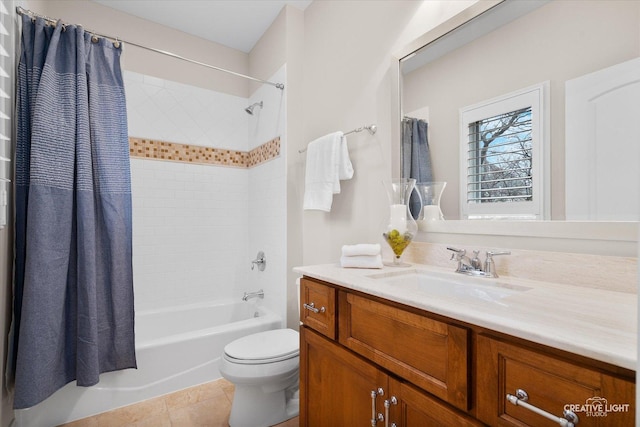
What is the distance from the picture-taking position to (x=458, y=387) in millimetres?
687

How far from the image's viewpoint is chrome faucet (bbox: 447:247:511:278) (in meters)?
1.07

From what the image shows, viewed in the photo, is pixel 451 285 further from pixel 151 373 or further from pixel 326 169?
pixel 151 373

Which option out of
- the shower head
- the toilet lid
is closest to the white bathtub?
the toilet lid

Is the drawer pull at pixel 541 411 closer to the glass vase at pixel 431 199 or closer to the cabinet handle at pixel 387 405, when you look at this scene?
the cabinet handle at pixel 387 405

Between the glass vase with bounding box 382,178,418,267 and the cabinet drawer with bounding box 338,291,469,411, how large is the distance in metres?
0.40

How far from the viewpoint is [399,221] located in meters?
1.35

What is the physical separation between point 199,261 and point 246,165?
961 mm

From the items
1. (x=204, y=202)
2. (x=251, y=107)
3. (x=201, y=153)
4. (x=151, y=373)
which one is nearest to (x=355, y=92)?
(x=251, y=107)

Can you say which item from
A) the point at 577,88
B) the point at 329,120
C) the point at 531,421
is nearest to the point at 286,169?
the point at 329,120

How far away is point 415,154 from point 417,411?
104 centimetres

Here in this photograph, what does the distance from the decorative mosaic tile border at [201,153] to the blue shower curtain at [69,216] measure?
2.19 feet

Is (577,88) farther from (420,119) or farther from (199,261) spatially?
(199,261)

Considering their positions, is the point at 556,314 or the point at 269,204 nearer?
the point at 556,314

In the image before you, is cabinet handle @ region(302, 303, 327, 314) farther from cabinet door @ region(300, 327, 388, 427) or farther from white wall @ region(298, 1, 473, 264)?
white wall @ region(298, 1, 473, 264)
